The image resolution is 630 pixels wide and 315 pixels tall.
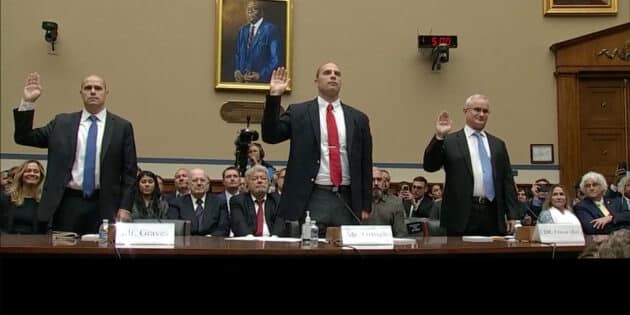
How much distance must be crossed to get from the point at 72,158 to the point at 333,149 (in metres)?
1.26

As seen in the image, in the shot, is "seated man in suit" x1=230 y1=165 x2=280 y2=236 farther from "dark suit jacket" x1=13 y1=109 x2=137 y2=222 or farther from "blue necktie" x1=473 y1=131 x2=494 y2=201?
"blue necktie" x1=473 y1=131 x2=494 y2=201

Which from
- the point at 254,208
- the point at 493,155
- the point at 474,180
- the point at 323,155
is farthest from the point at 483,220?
the point at 254,208

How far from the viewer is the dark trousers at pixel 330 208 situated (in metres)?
3.18

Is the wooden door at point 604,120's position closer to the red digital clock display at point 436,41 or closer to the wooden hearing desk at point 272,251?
the red digital clock display at point 436,41

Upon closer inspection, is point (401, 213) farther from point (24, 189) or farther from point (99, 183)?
point (24, 189)

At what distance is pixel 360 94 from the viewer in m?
8.52

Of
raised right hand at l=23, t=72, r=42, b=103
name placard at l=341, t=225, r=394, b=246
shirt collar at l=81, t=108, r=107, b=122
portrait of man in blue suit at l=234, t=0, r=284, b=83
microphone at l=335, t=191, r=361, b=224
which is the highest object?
portrait of man in blue suit at l=234, t=0, r=284, b=83

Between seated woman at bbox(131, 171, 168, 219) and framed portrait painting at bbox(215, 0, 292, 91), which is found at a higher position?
framed portrait painting at bbox(215, 0, 292, 91)

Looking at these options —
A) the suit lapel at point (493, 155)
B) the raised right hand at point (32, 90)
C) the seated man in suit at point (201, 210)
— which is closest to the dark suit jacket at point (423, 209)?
the seated man in suit at point (201, 210)

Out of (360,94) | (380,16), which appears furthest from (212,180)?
(380,16)

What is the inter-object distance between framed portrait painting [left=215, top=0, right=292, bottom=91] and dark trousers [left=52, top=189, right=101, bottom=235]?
4995mm

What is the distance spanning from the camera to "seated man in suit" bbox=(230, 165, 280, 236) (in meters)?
4.34

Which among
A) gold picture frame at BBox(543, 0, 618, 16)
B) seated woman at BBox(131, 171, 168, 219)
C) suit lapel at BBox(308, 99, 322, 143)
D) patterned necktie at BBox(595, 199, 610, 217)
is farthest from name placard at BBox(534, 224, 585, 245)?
gold picture frame at BBox(543, 0, 618, 16)

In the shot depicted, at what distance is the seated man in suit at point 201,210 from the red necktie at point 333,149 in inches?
59.9
